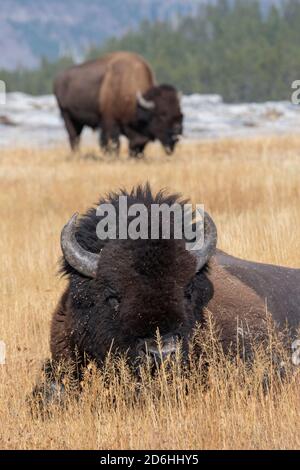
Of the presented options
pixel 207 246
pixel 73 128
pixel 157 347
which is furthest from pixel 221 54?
pixel 157 347

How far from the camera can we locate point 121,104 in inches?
1024

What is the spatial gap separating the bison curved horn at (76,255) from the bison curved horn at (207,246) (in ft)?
2.10

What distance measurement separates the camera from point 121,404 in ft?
18.9

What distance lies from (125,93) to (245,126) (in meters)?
14.9

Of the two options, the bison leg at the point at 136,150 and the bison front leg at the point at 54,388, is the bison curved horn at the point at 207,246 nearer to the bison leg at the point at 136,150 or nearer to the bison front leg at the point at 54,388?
the bison front leg at the point at 54,388

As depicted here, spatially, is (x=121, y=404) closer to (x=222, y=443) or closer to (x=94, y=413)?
(x=94, y=413)

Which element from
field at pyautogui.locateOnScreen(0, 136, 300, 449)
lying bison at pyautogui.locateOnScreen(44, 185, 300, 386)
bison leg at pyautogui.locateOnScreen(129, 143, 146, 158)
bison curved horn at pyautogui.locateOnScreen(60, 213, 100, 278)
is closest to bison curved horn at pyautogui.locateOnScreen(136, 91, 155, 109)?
bison leg at pyautogui.locateOnScreen(129, 143, 146, 158)

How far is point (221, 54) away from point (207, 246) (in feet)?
389

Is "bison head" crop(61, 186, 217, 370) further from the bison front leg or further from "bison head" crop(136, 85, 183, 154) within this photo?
"bison head" crop(136, 85, 183, 154)

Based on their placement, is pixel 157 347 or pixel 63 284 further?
pixel 63 284

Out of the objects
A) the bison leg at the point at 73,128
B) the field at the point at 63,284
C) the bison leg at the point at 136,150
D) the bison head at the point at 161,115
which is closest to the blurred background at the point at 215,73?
the bison leg at the point at 73,128

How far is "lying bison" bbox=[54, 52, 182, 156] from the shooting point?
25109 millimetres

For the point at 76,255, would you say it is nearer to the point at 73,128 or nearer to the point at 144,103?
the point at 144,103

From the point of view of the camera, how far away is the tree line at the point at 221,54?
9681 centimetres
